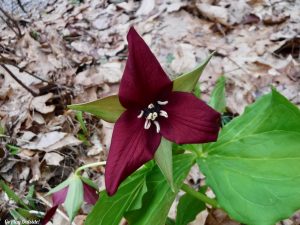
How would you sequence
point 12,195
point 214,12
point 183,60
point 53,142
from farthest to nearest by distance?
1. point 214,12
2. point 183,60
3. point 53,142
4. point 12,195

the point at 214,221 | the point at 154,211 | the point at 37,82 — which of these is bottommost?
the point at 214,221

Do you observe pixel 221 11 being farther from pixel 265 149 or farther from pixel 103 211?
pixel 103 211

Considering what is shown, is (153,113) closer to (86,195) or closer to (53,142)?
(86,195)

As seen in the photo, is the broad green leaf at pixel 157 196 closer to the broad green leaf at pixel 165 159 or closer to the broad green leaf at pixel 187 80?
the broad green leaf at pixel 165 159

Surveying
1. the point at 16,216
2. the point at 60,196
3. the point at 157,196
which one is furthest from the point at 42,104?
the point at 157,196

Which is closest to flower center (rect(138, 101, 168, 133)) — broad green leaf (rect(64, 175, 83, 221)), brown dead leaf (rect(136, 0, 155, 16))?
broad green leaf (rect(64, 175, 83, 221))

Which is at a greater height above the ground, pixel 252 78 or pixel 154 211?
pixel 154 211

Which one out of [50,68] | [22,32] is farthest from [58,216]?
[22,32]
